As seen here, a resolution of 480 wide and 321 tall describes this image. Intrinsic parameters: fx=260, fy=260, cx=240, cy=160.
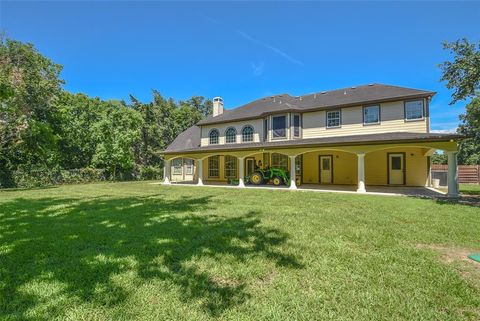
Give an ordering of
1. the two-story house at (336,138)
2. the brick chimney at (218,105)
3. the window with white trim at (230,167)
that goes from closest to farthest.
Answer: the two-story house at (336,138), the window with white trim at (230,167), the brick chimney at (218,105)

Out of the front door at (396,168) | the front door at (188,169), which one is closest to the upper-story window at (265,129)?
the front door at (396,168)

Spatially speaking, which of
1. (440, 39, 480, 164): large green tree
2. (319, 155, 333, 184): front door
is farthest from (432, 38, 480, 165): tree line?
(319, 155, 333, 184): front door

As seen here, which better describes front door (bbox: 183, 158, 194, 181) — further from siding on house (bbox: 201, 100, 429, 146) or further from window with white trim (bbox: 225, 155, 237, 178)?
siding on house (bbox: 201, 100, 429, 146)

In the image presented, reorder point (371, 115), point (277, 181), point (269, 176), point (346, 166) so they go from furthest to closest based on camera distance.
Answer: point (346, 166), point (269, 176), point (277, 181), point (371, 115)

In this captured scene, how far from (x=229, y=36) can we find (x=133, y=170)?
19.4 m

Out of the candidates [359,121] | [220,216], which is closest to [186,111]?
[359,121]

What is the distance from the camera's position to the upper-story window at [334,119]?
16594 mm

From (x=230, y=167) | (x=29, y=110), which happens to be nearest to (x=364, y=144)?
(x=230, y=167)

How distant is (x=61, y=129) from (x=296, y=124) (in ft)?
73.6

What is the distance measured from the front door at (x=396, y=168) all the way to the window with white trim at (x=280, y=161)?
665 centimetres

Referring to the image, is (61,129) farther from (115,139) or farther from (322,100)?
(322,100)

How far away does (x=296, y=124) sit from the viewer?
1755 centimetres

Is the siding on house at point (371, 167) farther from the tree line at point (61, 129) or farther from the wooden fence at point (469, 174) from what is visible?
the tree line at point (61, 129)

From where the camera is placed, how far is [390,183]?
16.5 m
